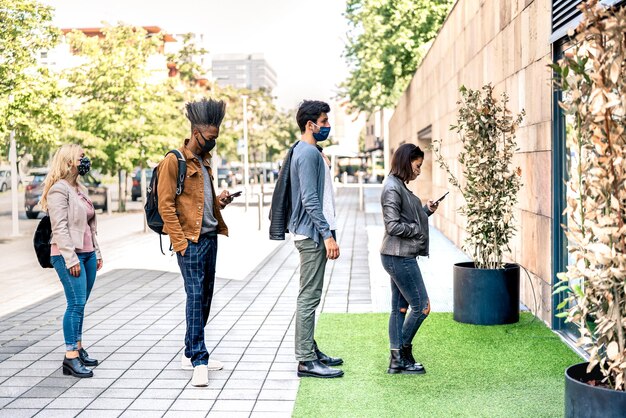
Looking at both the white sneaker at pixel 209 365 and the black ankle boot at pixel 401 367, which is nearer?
the black ankle boot at pixel 401 367

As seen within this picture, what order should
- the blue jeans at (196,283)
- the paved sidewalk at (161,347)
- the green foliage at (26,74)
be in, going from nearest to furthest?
the paved sidewalk at (161,347)
the blue jeans at (196,283)
the green foliage at (26,74)

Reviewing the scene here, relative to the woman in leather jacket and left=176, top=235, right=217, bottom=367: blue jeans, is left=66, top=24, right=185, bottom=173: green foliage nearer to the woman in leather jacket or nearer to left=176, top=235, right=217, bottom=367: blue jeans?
left=176, top=235, right=217, bottom=367: blue jeans

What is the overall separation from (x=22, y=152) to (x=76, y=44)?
14.8ft

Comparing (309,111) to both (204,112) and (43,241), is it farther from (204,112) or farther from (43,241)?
(43,241)

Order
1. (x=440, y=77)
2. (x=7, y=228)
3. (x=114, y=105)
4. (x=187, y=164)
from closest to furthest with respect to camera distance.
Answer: (x=187, y=164) → (x=440, y=77) → (x=7, y=228) → (x=114, y=105)

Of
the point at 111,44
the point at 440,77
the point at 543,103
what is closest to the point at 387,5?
the point at 111,44

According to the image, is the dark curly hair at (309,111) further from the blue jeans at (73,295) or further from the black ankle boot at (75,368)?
the black ankle boot at (75,368)

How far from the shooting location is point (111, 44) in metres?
29.6

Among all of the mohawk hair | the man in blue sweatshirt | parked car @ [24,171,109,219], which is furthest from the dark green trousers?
parked car @ [24,171,109,219]

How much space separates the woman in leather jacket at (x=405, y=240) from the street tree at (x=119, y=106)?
71.4ft

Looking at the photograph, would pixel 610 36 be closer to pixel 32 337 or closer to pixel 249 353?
pixel 249 353

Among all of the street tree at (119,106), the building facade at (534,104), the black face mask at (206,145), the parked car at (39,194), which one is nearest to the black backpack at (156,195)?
the black face mask at (206,145)

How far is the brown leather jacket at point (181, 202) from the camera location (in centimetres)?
577

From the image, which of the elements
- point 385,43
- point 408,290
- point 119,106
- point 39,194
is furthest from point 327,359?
point 385,43
